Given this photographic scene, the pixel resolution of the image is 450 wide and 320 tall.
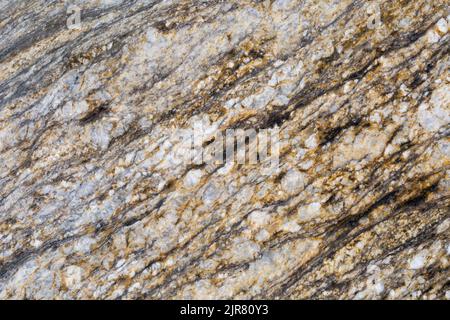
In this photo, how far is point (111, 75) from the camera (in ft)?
38.5

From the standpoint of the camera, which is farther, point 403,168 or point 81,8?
point 81,8

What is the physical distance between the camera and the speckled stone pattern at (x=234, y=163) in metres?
8.63

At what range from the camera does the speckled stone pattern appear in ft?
28.3

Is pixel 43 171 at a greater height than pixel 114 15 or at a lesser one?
lesser

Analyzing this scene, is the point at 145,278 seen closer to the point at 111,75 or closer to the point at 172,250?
the point at 172,250

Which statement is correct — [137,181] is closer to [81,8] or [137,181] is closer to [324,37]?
[324,37]

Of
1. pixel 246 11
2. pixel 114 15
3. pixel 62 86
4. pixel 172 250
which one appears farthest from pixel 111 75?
pixel 172 250

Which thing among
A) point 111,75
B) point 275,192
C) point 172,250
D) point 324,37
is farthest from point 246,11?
point 172,250

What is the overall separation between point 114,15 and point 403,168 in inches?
301

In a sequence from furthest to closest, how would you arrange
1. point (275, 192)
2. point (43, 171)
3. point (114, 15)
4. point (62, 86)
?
point (114, 15) → point (62, 86) → point (43, 171) → point (275, 192)

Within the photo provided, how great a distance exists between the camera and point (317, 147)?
31.5 feet

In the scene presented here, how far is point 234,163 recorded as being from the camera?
9.96 m

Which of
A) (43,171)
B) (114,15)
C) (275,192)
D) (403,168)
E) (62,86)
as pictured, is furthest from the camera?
(114,15)

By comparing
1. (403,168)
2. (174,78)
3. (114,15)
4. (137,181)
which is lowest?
(403,168)
